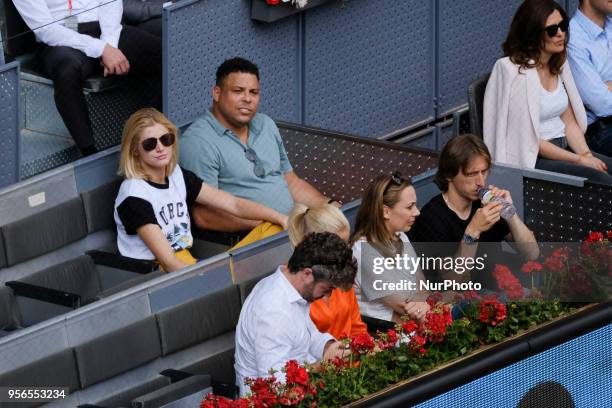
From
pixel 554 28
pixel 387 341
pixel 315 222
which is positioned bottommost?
pixel 387 341

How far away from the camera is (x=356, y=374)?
573 centimetres

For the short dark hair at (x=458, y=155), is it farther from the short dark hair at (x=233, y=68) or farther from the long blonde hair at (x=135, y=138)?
the long blonde hair at (x=135, y=138)

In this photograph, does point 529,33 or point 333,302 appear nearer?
point 333,302

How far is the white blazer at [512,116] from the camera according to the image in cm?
866

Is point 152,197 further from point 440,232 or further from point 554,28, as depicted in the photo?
point 554,28

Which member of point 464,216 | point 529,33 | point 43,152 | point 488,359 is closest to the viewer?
point 488,359

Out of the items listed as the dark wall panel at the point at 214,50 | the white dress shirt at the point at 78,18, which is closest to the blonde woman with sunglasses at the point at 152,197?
the dark wall panel at the point at 214,50

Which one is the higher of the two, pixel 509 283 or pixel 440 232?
pixel 440 232

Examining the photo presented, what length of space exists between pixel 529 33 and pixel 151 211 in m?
2.44

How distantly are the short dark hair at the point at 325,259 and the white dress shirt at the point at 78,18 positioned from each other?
2434 mm

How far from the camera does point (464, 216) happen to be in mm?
7816

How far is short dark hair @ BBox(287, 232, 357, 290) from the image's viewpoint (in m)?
6.61

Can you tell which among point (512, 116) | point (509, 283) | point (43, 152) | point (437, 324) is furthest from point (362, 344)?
point (43, 152)

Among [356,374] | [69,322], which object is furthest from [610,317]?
[69,322]
